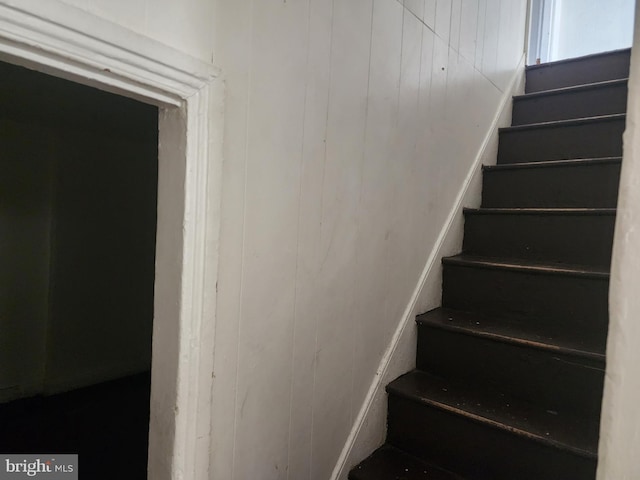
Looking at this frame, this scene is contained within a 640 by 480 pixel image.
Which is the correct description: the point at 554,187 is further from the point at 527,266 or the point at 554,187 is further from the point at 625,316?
the point at 625,316

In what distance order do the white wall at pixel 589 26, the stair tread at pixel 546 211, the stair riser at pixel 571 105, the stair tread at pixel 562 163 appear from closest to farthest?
the stair tread at pixel 546 211, the stair tread at pixel 562 163, the stair riser at pixel 571 105, the white wall at pixel 589 26

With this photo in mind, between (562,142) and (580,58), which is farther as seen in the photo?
(580,58)

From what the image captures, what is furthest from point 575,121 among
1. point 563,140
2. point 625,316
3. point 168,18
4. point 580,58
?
point 168,18

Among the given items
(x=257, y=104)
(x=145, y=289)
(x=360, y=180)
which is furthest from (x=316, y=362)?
(x=145, y=289)

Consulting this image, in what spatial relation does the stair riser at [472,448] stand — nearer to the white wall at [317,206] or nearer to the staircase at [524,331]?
the staircase at [524,331]

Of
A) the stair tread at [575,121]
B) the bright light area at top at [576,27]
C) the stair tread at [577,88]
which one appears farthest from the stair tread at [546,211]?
the bright light area at top at [576,27]

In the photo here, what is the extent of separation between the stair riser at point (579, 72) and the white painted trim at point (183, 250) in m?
2.34

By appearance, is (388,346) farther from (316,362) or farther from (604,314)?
(604,314)

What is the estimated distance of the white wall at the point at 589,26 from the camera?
102 inches

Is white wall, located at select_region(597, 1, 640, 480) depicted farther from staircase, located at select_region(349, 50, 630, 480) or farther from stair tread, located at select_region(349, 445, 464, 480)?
stair tread, located at select_region(349, 445, 464, 480)

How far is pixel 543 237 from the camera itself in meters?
1.64

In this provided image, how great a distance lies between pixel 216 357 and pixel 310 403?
412 millimetres

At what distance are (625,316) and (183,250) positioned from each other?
75 cm

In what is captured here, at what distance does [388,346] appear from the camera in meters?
1.44
